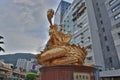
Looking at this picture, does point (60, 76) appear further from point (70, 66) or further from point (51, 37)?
point (51, 37)

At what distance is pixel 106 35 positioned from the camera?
3089 centimetres

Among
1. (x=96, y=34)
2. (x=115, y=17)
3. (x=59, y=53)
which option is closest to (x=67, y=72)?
(x=59, y=53)

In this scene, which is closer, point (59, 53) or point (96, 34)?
point (59, 53)

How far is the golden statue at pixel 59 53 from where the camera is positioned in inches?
368

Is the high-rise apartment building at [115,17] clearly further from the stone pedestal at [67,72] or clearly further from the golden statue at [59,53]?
the stone pedestal at [67,72]

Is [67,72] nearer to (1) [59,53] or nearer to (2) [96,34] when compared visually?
(1) [59,53]

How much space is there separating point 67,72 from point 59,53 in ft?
3.52

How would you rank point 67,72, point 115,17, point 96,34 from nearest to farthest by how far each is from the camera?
point 67,72 < point 115,17 < point 96,34

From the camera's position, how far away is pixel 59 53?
934 cm

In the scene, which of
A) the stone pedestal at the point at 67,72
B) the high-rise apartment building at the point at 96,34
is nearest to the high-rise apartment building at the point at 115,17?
the high-rise apartment building at the point at 96,34

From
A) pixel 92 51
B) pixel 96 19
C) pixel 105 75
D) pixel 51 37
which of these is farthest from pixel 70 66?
pixel 96 19

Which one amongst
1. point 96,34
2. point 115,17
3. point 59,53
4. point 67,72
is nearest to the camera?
point 67,72

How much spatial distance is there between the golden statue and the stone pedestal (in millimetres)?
440

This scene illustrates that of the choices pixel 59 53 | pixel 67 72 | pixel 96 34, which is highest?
pixel 96 34
